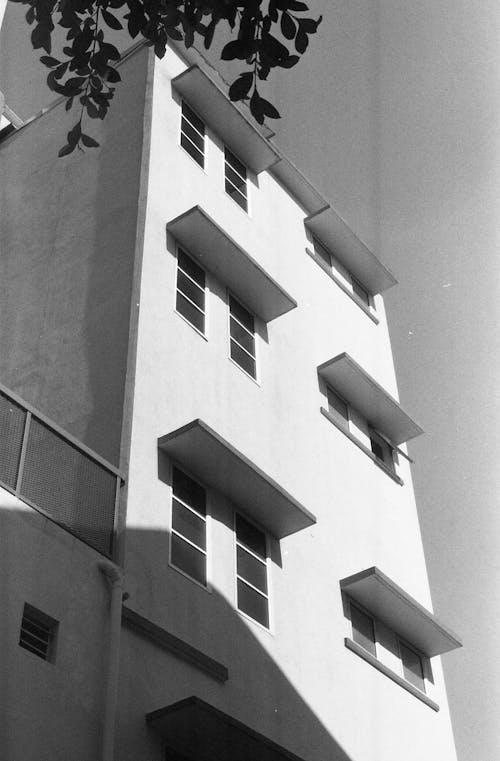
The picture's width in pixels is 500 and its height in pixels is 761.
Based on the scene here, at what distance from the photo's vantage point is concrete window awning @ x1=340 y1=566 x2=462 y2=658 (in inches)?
664

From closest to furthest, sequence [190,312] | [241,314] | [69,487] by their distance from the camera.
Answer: [69,487], [190,312], [241,314]

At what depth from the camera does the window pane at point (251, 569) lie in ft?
49.2

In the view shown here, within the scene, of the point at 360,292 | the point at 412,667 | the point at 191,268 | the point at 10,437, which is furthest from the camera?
the point at 360,292

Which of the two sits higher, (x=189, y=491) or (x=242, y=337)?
(x=242, y=337)

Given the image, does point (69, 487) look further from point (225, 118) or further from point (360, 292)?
point (360, 292)

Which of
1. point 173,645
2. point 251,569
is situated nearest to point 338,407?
point 251,569

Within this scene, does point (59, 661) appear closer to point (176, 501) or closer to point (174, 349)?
point (176, 501)

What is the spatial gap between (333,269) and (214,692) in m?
12.5

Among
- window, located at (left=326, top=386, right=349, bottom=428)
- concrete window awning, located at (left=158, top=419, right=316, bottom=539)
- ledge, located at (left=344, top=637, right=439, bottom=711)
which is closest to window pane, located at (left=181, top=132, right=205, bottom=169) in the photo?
window, located at (left=326, top=386, right=349, bottom=428)

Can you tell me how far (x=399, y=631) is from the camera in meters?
18.2

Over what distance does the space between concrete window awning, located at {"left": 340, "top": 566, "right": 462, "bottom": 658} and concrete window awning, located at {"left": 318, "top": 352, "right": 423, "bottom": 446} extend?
4.17 m

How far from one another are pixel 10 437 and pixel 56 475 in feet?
2.37

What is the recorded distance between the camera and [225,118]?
21.3 metres

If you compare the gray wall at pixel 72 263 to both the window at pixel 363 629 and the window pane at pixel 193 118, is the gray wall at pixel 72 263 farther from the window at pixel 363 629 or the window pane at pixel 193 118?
the window at pixel 363 629
